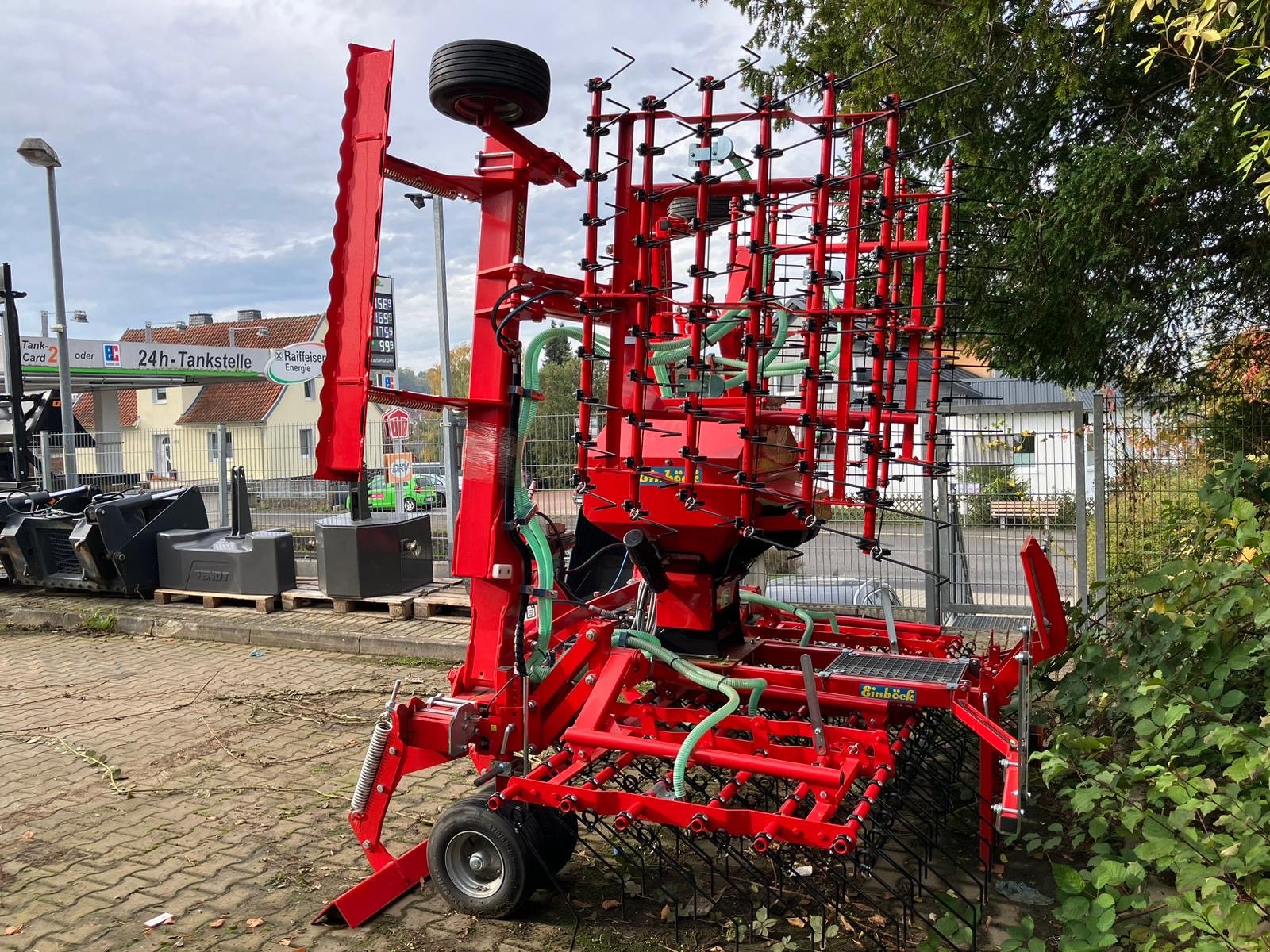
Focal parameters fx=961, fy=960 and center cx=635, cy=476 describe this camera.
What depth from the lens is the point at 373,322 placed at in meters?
3.62

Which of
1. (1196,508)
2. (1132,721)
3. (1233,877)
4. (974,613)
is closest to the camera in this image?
(1233,877)

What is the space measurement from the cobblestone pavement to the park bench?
178 inches

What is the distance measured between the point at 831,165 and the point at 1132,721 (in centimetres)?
307

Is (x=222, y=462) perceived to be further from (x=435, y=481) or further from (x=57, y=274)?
(x=57, y=274)

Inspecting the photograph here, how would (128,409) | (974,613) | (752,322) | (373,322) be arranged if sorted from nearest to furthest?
(752,322)
(373,322)
(974,613)
(128,409)

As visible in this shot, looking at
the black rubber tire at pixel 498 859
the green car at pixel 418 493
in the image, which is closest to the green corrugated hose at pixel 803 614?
the black rubber tire at pixel 498 859

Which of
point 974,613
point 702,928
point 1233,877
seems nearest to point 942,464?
point 1233,877

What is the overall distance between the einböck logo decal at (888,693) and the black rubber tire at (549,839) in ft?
3.97

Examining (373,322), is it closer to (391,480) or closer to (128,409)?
(391,480)

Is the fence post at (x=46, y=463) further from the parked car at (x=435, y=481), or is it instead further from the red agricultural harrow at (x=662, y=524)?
the red agricultural harrow at (x=662, y=524)

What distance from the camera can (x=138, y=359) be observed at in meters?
26.0

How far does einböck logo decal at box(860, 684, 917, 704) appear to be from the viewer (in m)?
3.62

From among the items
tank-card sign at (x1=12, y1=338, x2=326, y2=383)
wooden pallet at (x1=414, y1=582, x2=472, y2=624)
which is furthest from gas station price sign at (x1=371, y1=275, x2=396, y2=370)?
tank-card sign at (x1=12, y1=338, x2=326, y2=383)

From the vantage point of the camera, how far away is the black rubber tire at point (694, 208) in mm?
4911
